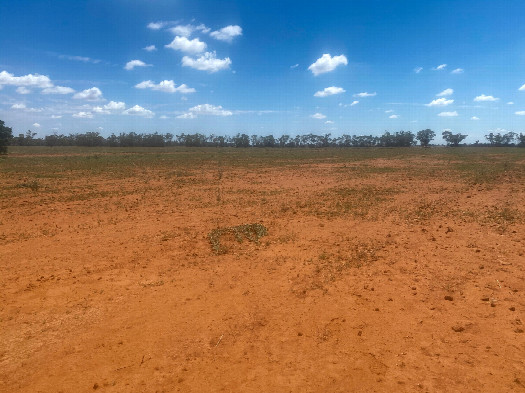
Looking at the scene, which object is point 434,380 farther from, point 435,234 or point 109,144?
point 109,144

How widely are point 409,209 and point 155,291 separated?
364 inches

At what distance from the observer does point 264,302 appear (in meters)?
5.34

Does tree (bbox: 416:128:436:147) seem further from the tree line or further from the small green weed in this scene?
the small green weed

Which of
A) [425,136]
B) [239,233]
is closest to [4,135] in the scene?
[239,233]

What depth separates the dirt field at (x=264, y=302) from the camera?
373 cm

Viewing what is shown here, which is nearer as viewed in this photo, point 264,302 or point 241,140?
point 264,302

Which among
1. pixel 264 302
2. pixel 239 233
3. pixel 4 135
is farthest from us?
pixel 4 135

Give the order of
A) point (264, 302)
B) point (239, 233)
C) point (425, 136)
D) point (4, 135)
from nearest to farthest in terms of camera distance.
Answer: point (264, 302) < point (239, 233) < point (4, 135) < point (425, 136)

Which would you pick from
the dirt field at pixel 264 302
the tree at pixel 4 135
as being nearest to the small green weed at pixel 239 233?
the dirt field at pixel 264 302

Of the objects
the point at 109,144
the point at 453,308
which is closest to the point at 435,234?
the point at 453,308

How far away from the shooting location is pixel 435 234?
8609 millimetres

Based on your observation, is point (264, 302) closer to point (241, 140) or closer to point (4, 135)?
point (4, 135)

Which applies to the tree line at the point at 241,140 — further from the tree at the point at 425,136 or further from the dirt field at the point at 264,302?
the dirt field at the point at 264,302

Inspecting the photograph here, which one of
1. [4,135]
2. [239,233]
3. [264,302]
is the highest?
[4,135]
